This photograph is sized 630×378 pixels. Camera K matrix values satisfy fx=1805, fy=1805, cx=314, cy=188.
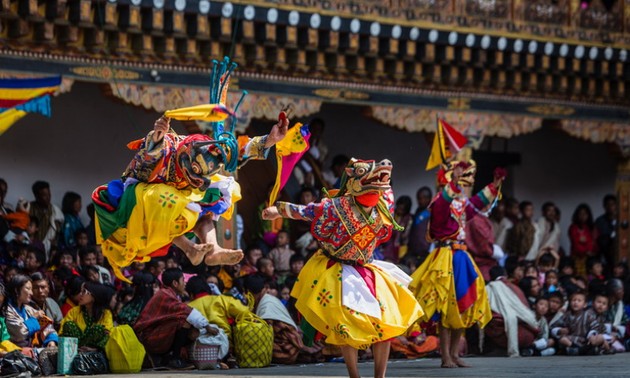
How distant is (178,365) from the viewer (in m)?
16.5

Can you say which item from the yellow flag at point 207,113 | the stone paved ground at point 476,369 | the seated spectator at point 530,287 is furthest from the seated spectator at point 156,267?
the yellow flag at point 207,113

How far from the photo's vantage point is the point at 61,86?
18500mm

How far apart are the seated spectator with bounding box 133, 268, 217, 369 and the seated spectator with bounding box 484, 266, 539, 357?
3.42 meters

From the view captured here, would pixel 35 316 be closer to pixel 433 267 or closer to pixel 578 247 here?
pixel 433 267

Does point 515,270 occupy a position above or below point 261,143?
below

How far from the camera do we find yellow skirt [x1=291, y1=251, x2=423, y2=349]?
13.6 metres

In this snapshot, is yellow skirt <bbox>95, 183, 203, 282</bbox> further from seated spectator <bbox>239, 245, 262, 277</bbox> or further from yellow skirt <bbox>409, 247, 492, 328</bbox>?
seated spectator <bbox>239, 245, 262, 277</bbox>

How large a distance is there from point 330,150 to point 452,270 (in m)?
6.12

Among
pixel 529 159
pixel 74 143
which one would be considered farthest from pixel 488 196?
pixel 529 159

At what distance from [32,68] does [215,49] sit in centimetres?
212

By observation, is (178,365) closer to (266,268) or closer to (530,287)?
(266,268)

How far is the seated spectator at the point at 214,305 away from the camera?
1677 centimetres

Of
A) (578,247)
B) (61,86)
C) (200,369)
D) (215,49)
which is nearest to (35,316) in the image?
(200,369)

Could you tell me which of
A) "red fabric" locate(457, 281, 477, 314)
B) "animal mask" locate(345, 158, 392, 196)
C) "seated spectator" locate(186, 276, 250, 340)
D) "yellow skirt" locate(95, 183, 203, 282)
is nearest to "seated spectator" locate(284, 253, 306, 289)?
"seated spectator" locate(186, 276, 250, 340)
